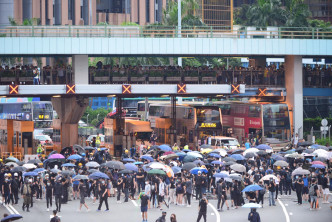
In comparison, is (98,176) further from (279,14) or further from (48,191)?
(279,14)

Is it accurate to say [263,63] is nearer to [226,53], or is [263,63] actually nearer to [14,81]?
[226,53]

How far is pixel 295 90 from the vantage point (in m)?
54.5

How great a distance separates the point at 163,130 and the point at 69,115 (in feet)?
26.3

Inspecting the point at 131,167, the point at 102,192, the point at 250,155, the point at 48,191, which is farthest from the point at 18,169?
the point at 250,155

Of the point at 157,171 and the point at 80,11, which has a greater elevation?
the point at 80,11

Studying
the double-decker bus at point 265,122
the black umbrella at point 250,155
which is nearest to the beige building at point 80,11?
the double-decker bus at point 265,122

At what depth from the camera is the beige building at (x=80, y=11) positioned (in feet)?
341

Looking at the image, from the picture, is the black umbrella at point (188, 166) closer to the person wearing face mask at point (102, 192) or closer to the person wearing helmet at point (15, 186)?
the person wearing face mask at point (102, 192)

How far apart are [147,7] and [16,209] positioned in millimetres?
110457

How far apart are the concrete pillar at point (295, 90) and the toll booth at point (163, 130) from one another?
8.87 meters

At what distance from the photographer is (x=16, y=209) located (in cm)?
3183

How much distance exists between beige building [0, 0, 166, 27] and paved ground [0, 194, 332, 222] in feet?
212

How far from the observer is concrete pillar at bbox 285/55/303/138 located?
54.2 m

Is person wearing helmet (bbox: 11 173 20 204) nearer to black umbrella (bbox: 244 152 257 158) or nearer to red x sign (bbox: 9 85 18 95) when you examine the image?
black umbrella (bbox: 244 152 257 158)
